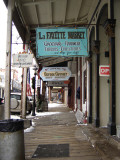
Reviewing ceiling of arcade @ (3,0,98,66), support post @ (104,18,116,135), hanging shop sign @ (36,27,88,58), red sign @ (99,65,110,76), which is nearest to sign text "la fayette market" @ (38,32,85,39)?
hanging shop sign @ (36,27,88,58)

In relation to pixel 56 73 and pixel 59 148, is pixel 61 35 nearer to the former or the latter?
pixel 59 148

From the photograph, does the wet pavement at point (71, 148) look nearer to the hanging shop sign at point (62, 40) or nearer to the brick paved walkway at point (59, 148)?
the brick paved walkway at point (59, 148)

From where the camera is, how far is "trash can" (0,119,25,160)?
3.43 meters

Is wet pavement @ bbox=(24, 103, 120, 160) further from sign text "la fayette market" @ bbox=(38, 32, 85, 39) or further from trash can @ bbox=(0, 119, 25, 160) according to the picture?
sign text "la fayette market" @ bbox=(38, 32, 85, 39)

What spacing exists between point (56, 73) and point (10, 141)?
30.7 feet

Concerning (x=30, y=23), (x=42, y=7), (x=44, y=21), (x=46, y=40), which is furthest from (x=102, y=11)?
(x=30, y=23)

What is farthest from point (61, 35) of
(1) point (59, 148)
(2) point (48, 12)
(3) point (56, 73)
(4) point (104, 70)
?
(3) point (56, 73)

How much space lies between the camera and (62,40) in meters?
6.79

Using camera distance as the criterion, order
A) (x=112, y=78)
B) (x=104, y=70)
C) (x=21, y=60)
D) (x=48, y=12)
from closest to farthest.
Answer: (x=112, y=78) → (x=104, y=70) → (x=21, y=60) → (x=48, y=12)

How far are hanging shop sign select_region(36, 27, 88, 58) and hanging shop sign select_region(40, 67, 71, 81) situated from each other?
18.5ft

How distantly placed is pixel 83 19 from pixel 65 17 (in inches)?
42.0

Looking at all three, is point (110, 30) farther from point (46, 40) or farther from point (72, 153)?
point (72, 153)

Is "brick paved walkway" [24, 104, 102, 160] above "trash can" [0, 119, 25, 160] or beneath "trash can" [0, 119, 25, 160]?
beneath

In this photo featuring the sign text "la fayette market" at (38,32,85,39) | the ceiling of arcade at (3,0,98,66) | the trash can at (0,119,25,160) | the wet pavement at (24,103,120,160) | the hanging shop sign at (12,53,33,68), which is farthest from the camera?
the ceiling of arcade at (3,0,98,66)
